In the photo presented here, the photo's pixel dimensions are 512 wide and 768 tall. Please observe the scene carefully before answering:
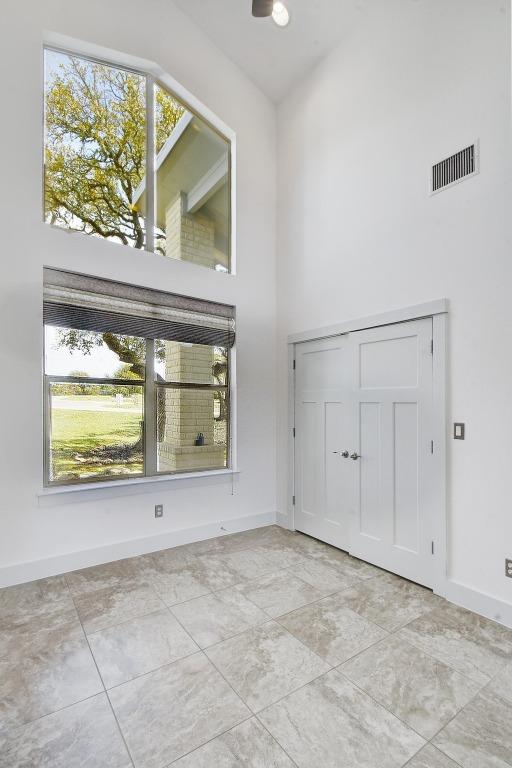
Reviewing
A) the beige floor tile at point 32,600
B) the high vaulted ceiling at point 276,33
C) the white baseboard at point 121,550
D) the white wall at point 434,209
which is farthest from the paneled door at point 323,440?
the high vaulted ceiling at point 276,33

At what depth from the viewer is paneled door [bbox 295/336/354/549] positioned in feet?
12.0

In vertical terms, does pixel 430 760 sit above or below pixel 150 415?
below

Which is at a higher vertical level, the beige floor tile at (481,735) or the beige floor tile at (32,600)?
the beige floor tile at (481,735)

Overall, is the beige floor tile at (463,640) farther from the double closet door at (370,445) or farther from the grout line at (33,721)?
the grout line at (33,721)

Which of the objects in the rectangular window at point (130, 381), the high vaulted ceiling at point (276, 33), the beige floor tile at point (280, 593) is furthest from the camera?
the high vaulted ceiling at point (276, 33)

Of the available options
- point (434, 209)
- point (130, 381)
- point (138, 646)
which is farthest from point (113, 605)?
point (434, 209)

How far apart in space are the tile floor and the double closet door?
38 centimetres

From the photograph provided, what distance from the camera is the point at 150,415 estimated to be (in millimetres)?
3730

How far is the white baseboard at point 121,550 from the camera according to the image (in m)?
2.99

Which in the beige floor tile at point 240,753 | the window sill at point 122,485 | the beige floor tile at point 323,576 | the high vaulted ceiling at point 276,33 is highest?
the high vaulted ceiling at point 276,33

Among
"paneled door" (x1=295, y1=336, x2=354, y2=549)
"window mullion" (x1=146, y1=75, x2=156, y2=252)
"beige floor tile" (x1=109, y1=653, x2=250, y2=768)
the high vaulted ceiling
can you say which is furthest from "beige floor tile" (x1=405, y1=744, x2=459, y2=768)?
the high vaulted ceiling

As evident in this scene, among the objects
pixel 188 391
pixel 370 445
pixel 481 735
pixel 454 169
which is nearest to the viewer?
pixel 481 735

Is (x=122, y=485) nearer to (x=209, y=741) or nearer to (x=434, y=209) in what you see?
(x=209, y=741)

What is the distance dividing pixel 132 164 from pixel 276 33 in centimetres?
193
